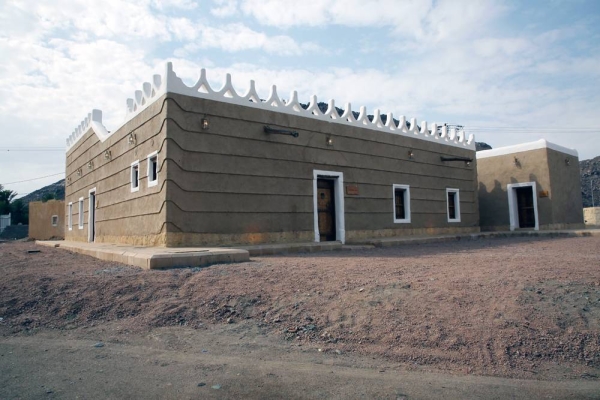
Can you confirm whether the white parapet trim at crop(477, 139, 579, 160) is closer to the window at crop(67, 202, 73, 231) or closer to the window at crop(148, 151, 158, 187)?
the window at crop(148, 151, 158, 187)

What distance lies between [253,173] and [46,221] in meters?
23.6

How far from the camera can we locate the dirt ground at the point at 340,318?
4.06 metres

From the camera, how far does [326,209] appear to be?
1440cm

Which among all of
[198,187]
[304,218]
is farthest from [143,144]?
[304,218]

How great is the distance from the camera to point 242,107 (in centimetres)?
1207

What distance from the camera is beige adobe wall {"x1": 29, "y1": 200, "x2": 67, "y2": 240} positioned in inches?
1152

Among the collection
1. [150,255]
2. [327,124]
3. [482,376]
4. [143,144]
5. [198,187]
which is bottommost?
[482,376]

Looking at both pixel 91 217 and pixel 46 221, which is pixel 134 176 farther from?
pixel 46 221

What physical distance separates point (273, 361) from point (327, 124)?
10972 mm

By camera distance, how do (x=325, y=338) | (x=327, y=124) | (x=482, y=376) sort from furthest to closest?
(x=327, y=124) < (x=325, y=338) < (x=482, y=376)

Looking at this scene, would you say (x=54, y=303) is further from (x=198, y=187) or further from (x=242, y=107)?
(x=242, y=107)

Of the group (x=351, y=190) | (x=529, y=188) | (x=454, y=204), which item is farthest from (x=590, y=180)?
(x=351, y=190)

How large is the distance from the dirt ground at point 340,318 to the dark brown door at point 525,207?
14.7 meters

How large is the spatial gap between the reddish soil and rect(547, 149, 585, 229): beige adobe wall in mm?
13700
